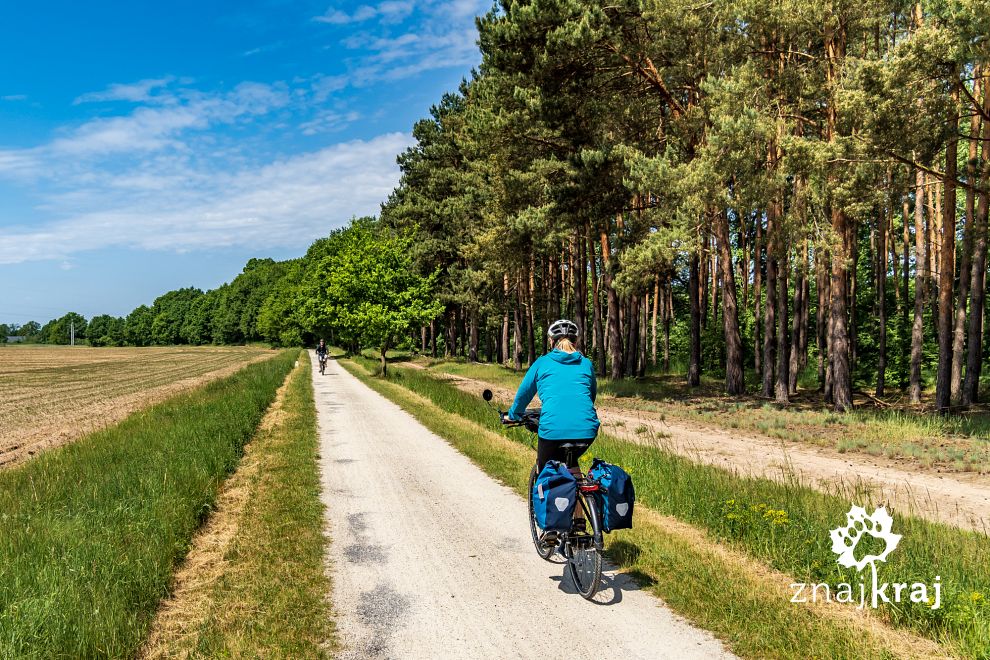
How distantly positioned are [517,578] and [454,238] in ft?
129

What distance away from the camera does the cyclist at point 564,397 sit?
18.2 feet

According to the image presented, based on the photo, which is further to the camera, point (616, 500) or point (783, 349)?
point (783, 349)

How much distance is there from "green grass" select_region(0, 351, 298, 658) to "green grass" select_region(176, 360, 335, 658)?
0.54 metres

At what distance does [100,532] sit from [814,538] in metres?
7.10

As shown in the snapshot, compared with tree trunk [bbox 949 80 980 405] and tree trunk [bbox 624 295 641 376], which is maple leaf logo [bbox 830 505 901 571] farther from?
tree trunk [bbox 624 295 641 376]

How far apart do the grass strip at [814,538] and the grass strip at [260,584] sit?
4.26 m

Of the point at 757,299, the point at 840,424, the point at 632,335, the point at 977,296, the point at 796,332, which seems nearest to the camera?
the point at 840,424

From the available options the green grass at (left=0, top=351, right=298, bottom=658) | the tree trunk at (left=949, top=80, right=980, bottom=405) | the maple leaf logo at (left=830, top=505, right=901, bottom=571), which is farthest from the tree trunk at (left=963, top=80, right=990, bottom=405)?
the green grass at (left=0, top=351, right=298, bottom=658)

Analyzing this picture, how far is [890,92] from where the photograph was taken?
513 inches

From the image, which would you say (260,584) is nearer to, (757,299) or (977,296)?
(977,296)

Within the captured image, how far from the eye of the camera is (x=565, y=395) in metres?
5.61

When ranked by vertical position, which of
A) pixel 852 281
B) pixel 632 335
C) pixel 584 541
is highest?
pixel 852 281

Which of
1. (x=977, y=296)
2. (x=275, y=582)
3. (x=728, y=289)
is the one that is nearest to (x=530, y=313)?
(x=728, y=289)

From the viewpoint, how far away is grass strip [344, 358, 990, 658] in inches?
175
